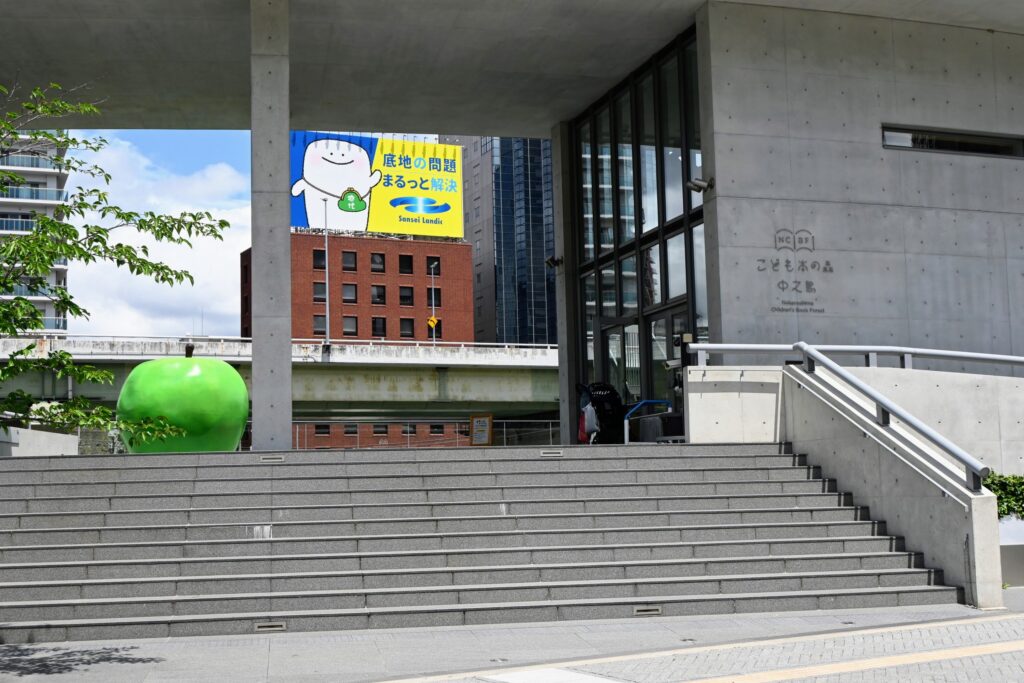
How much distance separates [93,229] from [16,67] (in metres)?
15.6

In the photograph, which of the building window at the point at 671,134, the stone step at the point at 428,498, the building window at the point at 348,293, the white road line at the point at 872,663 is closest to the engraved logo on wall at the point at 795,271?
the building window at the point at 671,134

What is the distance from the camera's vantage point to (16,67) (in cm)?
2239

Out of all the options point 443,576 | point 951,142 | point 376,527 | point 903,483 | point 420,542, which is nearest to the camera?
point 443,576

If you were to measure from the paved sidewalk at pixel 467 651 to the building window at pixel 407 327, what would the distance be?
276 feet

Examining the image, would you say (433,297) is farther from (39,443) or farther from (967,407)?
(967,407)

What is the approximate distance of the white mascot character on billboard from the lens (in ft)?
302

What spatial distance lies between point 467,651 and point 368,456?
5.15 m

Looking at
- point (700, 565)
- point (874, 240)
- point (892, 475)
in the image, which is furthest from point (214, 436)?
point (874, 240)

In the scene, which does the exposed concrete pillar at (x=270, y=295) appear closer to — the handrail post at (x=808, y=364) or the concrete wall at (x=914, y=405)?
the concrete wall at (x=914, y=405)

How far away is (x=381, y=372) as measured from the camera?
148 feet

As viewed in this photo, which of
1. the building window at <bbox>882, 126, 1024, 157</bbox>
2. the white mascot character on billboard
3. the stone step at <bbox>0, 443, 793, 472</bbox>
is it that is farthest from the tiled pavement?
the white mascot character on billboard

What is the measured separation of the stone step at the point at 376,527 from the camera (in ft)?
40.6

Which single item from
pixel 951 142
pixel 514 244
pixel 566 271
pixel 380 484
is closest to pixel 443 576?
pixel 380 484

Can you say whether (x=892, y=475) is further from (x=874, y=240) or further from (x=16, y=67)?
(x=16, y=67)
